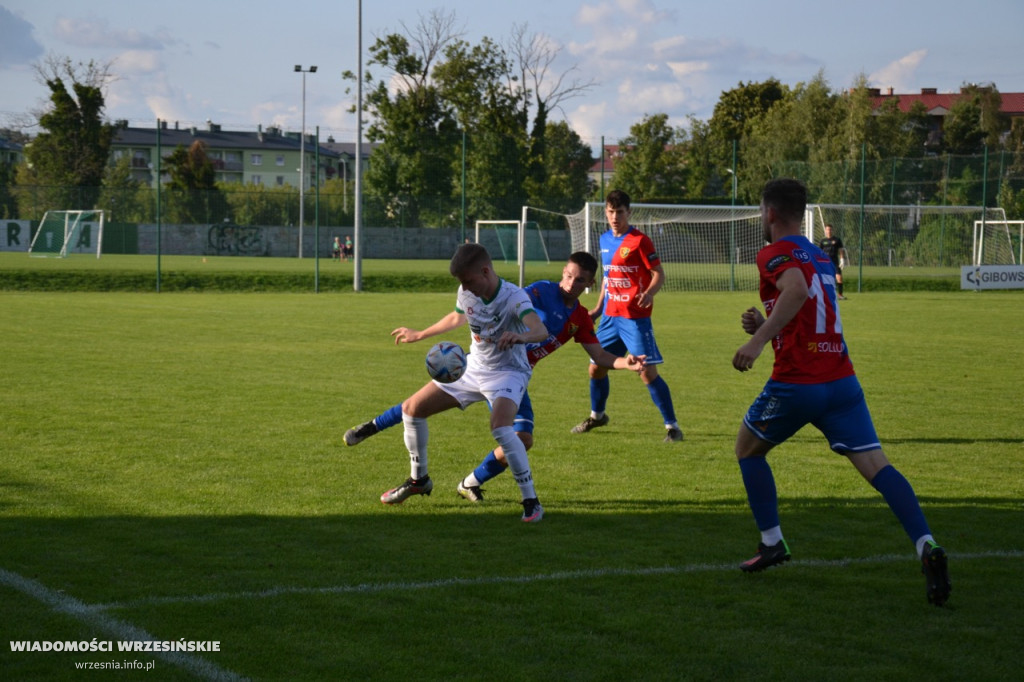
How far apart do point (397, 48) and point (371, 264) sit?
15.8m

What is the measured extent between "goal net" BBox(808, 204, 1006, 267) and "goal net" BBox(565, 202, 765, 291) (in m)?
2.73

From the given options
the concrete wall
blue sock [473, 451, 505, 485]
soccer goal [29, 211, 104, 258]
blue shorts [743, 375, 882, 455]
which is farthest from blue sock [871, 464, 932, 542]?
soccer goal [29, 211, 104, 258]

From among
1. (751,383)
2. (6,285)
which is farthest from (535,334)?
(6,285)

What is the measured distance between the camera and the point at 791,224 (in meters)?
5.16

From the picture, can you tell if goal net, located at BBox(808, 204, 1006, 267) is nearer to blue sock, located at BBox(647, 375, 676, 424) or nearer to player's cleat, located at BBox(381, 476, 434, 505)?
blue sock, located at BBox(647, 375, 676, 424)

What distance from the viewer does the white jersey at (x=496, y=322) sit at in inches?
247

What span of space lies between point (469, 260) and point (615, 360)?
1.42 meters

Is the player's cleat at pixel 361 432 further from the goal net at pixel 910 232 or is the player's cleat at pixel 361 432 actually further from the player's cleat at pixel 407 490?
the goal net at pixel 910 232

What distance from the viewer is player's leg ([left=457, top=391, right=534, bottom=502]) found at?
265 inches

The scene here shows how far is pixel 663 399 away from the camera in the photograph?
916cm

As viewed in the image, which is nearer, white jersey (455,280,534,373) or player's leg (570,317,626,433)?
white jersey (455,280,534,373)

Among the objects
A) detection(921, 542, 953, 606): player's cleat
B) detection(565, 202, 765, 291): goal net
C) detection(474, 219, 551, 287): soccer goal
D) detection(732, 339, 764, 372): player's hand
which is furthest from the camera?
detection(474, 219, 551, 287): soccer goal

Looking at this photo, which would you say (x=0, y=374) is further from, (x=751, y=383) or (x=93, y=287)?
(x=93, y=287)

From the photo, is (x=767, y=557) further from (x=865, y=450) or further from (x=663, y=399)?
(x=663, y=399)
